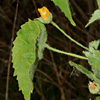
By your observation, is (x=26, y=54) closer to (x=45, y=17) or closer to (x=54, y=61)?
(x=45, y=17)

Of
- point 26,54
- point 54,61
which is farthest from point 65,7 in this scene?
point 54,61

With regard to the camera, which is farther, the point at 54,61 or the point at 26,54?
the point at 54,61

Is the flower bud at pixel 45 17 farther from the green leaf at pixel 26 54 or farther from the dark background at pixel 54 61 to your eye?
the dark background at pixel 54 61

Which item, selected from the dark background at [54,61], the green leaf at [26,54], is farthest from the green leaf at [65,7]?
the dark background at [54,61]

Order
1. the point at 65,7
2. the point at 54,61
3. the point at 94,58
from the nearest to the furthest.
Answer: the point at 65,7 → the point at 94,58 → the point at 54,61

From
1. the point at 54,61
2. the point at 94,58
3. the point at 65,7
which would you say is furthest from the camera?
the point at 54,61

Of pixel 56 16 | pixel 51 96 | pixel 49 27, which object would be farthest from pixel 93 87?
pixel 51 96

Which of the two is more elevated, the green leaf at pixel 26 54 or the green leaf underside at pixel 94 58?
the green leaf at pixel 26 54

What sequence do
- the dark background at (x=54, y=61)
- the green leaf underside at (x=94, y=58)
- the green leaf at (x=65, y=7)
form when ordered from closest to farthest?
the green leaf at (x=65, y=7) < the green leaf underside at (x=94, y=58) < the dark background at (x=54, y=61)

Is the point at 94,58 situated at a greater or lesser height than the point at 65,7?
lesser
